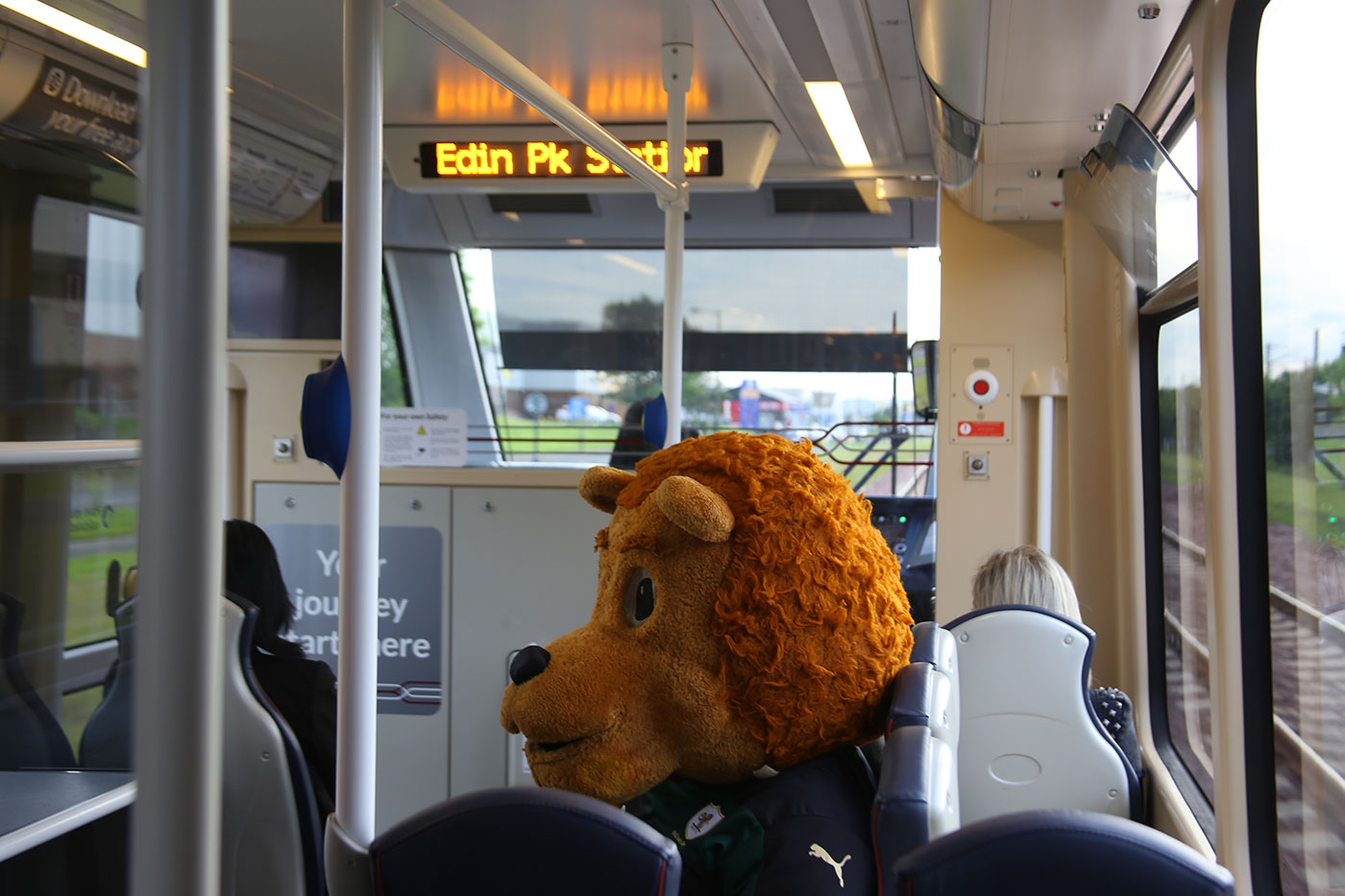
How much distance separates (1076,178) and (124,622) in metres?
3.37

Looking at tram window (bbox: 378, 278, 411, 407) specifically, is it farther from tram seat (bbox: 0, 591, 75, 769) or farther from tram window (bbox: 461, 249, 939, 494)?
tram seat (bbox: 0, 591, 75, 769)

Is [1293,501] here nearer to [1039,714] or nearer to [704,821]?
[1039,714]

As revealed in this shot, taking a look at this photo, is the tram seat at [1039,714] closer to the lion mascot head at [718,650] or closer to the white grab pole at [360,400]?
the lion mascot head at [718,650]

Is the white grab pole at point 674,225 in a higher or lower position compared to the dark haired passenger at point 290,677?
higher

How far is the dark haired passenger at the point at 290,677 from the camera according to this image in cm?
263

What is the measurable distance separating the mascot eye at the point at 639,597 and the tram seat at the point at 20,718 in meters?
1.40

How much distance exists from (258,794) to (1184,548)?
9.56 ft

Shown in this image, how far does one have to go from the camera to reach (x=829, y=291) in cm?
519

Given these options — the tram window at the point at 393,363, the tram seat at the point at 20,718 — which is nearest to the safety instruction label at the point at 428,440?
the tram window at the point at 393,363

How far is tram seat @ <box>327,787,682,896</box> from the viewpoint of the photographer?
3.36 ft

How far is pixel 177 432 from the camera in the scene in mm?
710

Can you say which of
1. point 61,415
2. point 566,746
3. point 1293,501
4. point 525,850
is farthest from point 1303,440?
point 61,415

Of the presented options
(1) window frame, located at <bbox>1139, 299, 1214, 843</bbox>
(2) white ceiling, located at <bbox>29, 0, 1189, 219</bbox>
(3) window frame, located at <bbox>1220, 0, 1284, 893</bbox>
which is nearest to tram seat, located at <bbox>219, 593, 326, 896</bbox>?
(2) white ceiling, located at <bbox>29, 0, 1189, 219</bbox>

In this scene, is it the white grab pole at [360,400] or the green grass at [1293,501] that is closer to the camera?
the white grab pole at [360,400]
